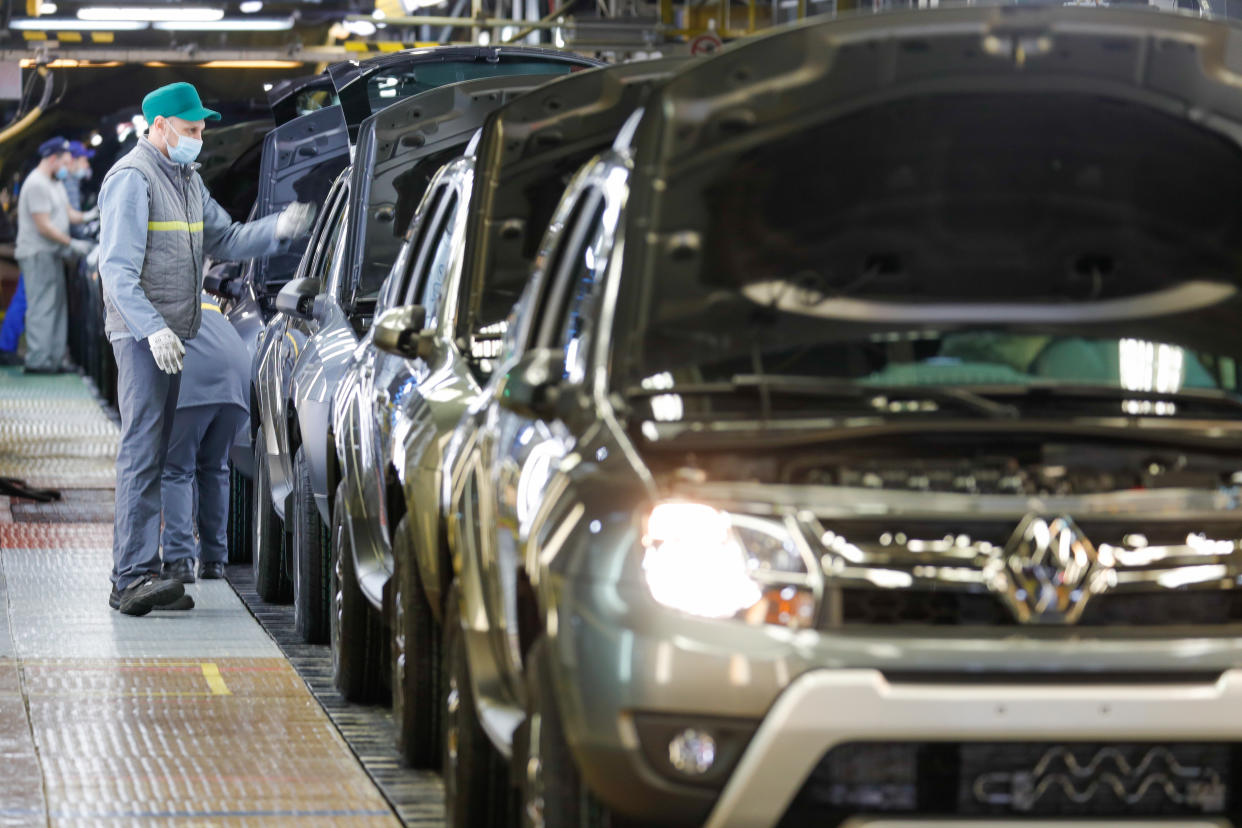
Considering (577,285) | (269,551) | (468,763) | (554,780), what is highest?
(577,285)

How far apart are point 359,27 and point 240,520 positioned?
13346 mm

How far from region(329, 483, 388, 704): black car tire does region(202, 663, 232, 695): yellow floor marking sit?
47cm

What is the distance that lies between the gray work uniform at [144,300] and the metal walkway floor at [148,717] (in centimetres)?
46

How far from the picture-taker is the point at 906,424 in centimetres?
450

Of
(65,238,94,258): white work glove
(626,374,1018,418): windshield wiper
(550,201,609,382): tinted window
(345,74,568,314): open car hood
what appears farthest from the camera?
(65,238,94,258): white work glove

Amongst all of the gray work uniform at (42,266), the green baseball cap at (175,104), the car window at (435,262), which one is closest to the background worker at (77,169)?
the gray work uniform at (42,266)

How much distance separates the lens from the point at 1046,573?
14.3 ft

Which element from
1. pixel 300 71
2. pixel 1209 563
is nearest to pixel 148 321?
pixel 1209 563

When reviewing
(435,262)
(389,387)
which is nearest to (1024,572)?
(389,387)

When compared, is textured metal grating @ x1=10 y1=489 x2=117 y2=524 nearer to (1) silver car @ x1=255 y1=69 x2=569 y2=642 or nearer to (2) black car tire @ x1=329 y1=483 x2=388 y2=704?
(1) silver car @ x1=255 y1=69 x2=569 y2=642

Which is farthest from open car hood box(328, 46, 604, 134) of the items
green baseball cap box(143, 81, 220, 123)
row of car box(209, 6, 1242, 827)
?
row of car box(209, 6, 1242, 827)

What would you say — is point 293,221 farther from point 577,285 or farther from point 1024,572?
point 1024,572

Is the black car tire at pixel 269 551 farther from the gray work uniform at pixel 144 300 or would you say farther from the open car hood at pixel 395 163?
the open car hood at pixel 395 163

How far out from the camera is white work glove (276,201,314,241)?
11391 mm
